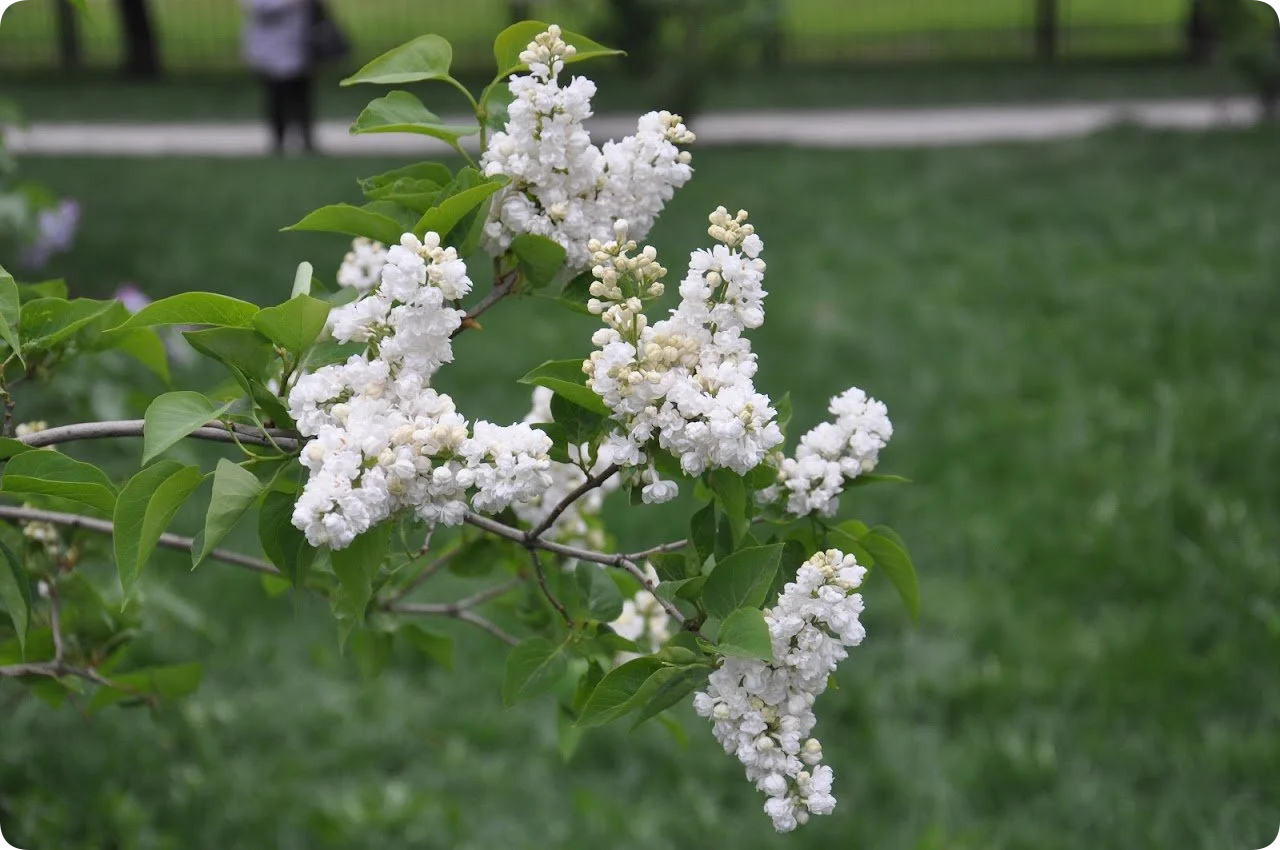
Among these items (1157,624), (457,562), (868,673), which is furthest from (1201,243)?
(457,562)

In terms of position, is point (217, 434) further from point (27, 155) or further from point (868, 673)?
point (27, 155)

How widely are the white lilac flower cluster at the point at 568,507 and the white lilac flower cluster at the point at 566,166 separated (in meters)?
0.32

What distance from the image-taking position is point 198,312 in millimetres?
1263

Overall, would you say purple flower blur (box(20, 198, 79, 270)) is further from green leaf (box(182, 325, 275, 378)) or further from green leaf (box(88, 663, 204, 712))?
green leaf (box(182, 325, 275, 378))

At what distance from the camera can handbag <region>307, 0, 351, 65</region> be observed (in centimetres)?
1086

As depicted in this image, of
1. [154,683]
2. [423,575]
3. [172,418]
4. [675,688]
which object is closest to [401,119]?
[172,418]

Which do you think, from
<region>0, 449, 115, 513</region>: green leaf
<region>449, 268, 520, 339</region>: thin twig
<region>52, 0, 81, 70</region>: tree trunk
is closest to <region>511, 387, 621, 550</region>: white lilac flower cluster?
<region>449, 268, 520, 339</region>: thin twig

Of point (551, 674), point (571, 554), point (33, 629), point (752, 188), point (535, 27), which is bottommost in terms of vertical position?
point (752, 188)

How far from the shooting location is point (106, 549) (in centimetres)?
198

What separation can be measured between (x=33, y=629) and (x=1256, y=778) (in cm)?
248

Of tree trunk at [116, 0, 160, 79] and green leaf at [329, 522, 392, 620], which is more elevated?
green leaf at [329, 522, 392, 620]

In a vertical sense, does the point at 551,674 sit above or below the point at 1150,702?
above

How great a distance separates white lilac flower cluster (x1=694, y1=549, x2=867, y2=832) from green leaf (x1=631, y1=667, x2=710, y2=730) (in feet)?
0.08

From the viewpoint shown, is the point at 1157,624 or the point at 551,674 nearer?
the point at 551,674
